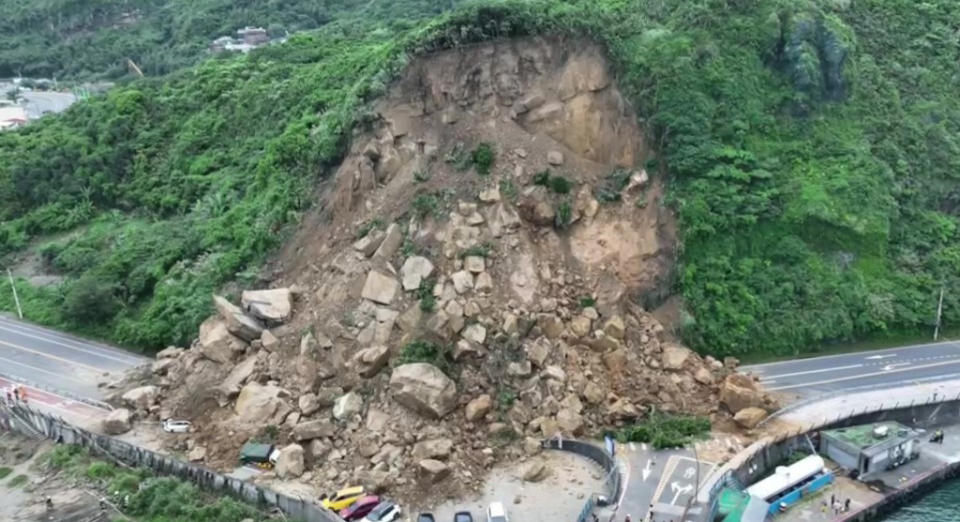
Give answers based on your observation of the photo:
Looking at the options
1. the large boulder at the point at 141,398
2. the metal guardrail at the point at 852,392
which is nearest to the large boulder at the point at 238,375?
the large boulder at the point at 141,398

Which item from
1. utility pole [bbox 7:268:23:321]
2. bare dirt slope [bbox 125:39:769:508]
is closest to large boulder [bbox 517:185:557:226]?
bare dirt slope [bbox 125:39:769:508]

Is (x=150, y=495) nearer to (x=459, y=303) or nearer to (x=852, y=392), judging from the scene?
(x=459, y=303)

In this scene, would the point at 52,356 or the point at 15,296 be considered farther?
the point at 15,296

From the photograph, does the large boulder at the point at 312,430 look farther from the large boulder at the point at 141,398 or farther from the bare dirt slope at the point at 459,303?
the large boulder at the point at 141,398

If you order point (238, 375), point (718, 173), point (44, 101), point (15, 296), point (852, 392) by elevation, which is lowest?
point (44, 101)

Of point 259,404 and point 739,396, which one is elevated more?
point 259,404

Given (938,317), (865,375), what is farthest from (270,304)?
(938,317)

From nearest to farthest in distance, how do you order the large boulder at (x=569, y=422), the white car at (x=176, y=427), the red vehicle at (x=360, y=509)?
the red vehicle at (x=360, y=509) → the large boulder at (x=569, y=422) → the white car at (x=176, y=427)
